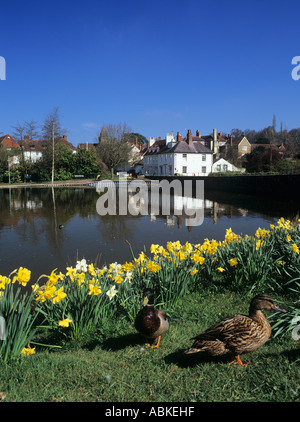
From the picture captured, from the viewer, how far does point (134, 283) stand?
4.66 metres

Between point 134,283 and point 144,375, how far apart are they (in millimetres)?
1853

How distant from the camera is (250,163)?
58312 millimetres

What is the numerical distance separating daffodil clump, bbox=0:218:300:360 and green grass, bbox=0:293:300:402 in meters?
0.27

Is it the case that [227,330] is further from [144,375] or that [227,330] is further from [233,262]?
[233,262]

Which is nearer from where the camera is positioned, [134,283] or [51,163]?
[134,283]

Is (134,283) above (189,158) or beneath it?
beneath

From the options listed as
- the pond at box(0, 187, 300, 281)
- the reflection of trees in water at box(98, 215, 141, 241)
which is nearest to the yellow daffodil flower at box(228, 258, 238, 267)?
the pond at box(0, 187, 300, 281)

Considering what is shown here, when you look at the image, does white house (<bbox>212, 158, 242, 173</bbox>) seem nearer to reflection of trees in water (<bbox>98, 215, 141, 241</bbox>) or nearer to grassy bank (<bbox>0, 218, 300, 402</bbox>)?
reflection of trees in water (<bbox>98, 215, 141, 241</bbox>)

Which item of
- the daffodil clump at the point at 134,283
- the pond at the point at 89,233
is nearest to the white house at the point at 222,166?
the pond at the point at 89,233

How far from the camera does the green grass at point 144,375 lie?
2.54 meters

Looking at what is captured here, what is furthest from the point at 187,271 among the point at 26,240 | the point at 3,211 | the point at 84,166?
the point at 84,166

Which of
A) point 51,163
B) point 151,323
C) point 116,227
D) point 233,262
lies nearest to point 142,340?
point 151,323

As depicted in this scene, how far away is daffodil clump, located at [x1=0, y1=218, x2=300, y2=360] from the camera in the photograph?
10.5 ft

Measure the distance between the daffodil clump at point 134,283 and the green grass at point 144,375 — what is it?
0.27 meters
